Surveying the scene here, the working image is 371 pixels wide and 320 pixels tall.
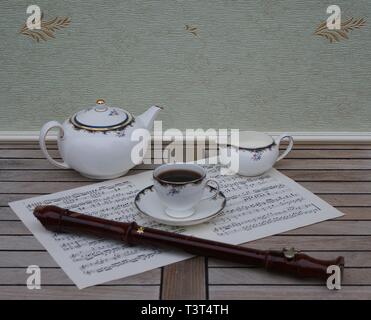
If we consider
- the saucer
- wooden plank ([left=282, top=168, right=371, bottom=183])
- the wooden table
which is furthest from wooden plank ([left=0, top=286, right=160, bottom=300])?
wooden plank ([left=282, top=168, right=371, bottom=183])

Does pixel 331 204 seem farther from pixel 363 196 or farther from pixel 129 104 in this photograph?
pixel 129 104

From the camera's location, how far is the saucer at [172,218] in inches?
33.0

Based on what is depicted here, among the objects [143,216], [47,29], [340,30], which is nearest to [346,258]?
[143,216]

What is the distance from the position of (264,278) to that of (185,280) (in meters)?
0.10

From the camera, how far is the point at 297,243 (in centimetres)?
82

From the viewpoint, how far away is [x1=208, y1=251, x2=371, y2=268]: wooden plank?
77cm

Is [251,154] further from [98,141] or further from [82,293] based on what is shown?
[82,293]

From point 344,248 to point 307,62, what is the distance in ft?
1.51

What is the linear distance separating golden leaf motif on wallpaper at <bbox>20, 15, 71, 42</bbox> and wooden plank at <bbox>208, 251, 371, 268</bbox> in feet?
1.88

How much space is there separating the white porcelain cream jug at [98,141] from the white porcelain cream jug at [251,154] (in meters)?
0.15

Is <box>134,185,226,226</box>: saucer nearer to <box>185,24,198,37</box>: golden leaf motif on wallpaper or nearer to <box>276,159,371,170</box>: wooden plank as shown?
<box>276,159,371,170</box>: wooden plank

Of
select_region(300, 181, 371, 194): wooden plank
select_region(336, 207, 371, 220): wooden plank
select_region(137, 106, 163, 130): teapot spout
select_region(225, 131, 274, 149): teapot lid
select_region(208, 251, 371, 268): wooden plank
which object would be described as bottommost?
select_region(208, 251, 371, 268): wooden plank

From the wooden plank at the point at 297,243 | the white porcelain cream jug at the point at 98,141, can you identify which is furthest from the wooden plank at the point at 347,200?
the white porcelain cream jug at the point at 98,141

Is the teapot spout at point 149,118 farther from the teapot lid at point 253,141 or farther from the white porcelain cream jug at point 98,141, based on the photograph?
the teapot lid at point 253,141
